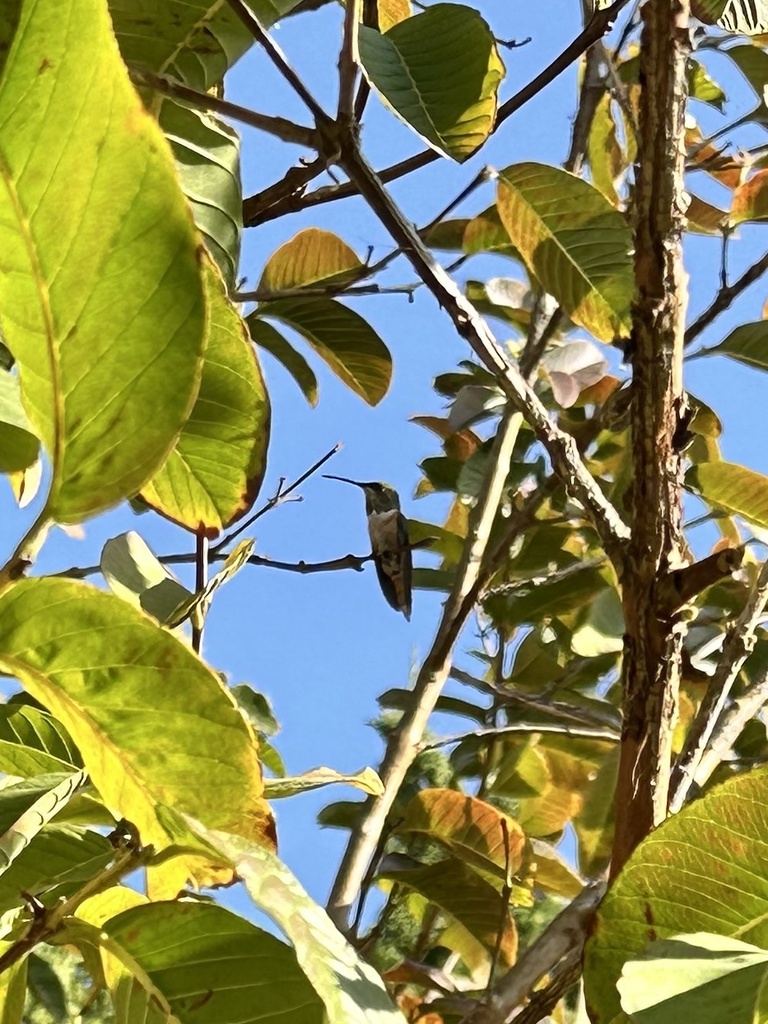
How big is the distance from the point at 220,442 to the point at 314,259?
82 cm

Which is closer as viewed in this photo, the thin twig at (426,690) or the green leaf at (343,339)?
the thin twig at (426,690)

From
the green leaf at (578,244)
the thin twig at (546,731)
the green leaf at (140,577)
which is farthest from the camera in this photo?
the thin twig at (546,731)

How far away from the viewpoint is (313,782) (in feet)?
2.52

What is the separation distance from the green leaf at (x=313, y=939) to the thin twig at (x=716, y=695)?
328mm

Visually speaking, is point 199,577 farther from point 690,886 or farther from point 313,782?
point 690,886

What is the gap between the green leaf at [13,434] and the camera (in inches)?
27.8

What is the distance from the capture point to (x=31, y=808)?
606mm

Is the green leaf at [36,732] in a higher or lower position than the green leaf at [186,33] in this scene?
lower

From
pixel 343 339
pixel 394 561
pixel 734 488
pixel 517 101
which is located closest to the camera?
pixel 517 101

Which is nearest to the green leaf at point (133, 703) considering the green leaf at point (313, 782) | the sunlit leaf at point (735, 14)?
the green leaf at point (313, 782)

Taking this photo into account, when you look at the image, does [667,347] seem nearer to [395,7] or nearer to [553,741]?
[395,7]

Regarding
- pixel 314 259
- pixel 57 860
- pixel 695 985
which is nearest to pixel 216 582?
pixel 57 860

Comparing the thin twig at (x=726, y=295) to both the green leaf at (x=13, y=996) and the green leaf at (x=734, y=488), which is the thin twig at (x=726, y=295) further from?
the green leaf at (x=13, y=996)

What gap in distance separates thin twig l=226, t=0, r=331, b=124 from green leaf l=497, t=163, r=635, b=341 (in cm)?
36
